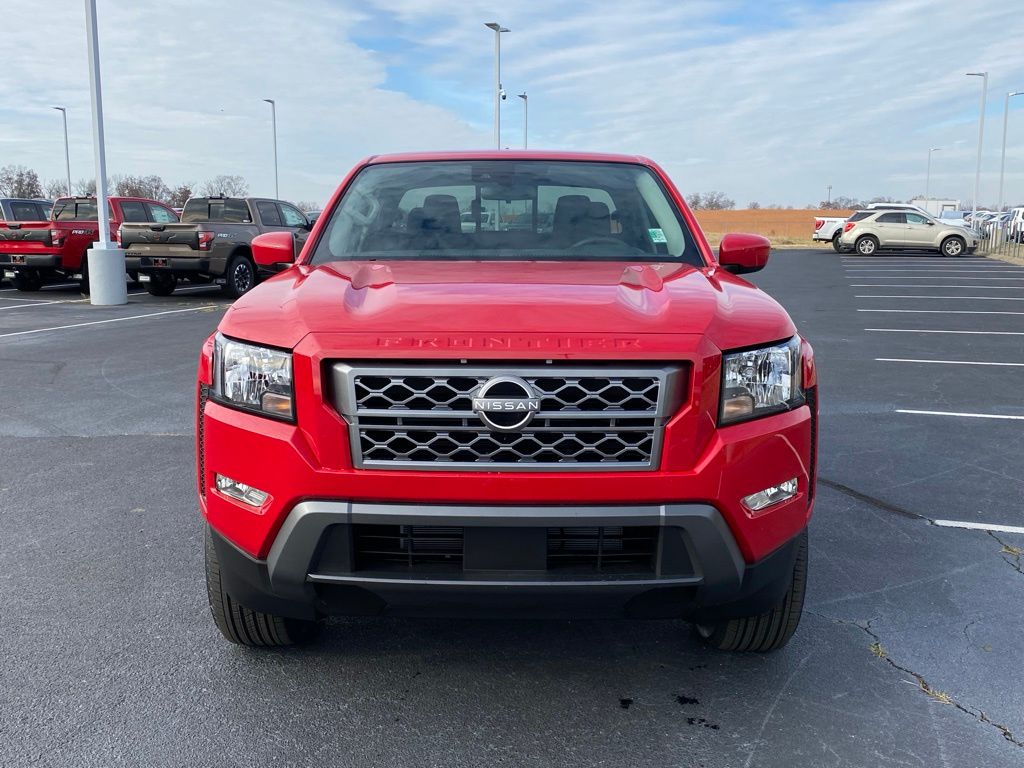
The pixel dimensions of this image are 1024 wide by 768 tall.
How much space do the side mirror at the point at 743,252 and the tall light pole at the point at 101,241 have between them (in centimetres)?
1404

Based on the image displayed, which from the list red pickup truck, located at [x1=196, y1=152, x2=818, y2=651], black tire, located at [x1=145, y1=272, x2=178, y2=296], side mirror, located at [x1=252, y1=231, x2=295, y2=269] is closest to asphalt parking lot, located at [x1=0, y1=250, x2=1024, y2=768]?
red pickup truck, located at [x1=196, y1=152, x2=818, y2=651]

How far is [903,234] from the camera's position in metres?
32.1

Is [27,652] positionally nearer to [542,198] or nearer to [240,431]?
[240,431]

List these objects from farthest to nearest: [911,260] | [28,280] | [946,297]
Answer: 1. [911,260]
2. [28,280]
3. [946,297]

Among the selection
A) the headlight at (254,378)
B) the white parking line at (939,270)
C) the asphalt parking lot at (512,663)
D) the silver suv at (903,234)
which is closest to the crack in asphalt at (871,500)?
the asphalt parking lot at (512,663)

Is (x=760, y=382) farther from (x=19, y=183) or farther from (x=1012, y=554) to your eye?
(x=19, y=183)

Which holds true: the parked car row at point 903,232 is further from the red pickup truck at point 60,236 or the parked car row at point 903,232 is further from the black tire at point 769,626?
the black tire at point 769,626

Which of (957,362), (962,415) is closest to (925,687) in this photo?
(962,415)

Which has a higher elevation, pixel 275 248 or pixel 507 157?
pixel 507 157

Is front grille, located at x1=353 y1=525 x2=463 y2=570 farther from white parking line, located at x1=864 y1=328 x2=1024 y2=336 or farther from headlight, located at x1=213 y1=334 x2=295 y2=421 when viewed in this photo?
white parking line, located at x1=864 y1=328 x2=1024 y2=336

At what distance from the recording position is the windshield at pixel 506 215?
3570 mm

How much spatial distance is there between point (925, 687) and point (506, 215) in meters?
2.37

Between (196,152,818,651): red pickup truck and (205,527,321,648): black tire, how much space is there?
23 cm

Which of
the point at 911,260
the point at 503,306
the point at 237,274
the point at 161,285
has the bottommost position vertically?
the point at 161,285
